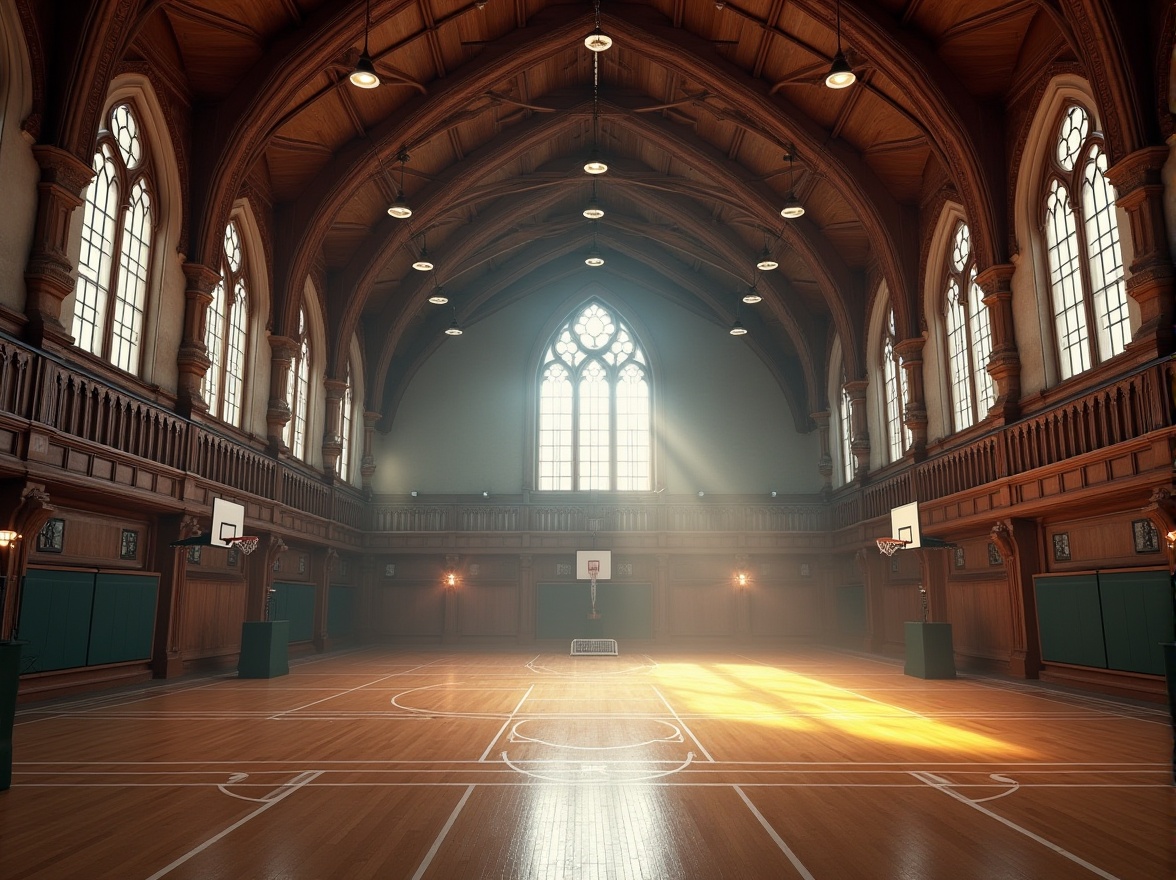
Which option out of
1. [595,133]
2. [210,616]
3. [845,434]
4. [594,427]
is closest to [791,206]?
[595,133]

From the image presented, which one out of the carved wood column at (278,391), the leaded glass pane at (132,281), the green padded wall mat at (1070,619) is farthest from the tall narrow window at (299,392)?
the green padded wall mat at (1070,619)

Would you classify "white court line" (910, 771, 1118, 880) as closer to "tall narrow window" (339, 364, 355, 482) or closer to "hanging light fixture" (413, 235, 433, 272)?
"hanging light fixture" (413, 235, 433, 272)

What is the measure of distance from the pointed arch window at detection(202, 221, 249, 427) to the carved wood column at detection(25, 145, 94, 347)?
563 cm

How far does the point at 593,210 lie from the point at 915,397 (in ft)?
32.4

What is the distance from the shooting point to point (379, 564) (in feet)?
96.5

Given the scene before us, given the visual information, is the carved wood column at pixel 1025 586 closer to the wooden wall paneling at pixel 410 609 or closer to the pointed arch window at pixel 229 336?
the pointed arch window at pixel 229 336

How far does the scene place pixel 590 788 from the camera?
24.6 ft

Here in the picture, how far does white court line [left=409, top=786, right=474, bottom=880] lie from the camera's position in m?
5.30

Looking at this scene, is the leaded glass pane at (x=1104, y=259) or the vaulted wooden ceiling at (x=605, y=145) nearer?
the leaded glass pane at (x=1104, y=259)

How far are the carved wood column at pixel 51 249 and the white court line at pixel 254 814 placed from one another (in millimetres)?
8474

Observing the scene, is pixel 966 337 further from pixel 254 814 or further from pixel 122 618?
pixel 122 618

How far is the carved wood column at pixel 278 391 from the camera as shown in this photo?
2145 centimetres

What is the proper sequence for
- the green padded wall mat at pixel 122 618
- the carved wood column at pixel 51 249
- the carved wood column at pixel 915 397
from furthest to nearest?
the carved wood column at pixel 915 397
the green padded wall mat at pixel 122 618
the carved wood column at pixel 51 249

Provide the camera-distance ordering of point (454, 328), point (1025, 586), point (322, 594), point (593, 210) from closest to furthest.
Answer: point (1025, 586) < point (593, 210) < point (322, 594) < point (454, 328)
